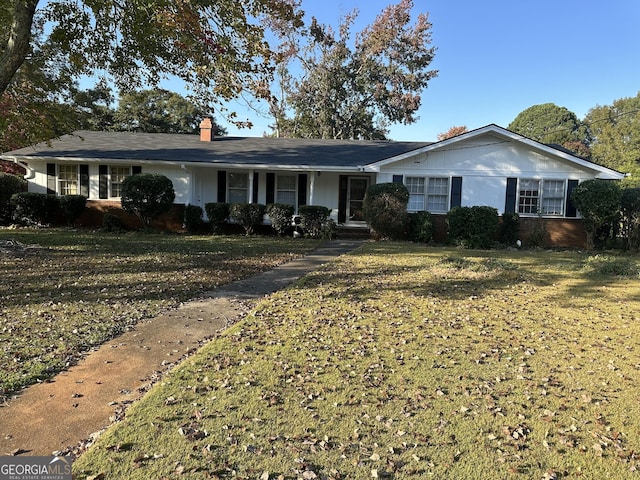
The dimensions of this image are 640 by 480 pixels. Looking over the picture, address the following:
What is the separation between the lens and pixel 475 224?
47.6ft

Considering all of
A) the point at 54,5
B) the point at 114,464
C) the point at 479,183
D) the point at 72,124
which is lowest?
the point at 114,464

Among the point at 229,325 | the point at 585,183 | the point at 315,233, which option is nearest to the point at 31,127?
the point at 315,233

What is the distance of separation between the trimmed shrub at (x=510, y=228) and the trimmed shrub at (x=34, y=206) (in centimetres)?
1716

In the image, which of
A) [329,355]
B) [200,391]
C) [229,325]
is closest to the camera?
[200,391]

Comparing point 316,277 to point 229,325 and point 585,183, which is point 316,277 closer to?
point 229,325

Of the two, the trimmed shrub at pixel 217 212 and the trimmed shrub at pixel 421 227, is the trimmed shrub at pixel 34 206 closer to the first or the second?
the trimmed shrub at pixel 217 212

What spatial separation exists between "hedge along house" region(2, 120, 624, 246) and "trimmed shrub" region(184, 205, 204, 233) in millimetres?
975

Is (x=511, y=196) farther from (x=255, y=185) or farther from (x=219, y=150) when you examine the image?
(x=219, y=150)

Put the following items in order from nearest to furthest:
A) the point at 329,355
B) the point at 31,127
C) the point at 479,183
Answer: the point at 329,355 < the point at 31,127 < the point at 479,183

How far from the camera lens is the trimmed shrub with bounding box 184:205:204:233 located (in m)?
16.7

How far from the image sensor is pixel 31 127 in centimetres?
1291

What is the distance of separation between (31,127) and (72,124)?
1494mm

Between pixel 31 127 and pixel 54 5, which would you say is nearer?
pixel 54 5

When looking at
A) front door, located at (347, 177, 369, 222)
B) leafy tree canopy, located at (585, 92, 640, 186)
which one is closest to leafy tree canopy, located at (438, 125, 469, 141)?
leafy tree canopy, located at (585, 92, 640, 186)
